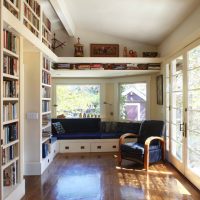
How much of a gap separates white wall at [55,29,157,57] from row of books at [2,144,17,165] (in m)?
3.40

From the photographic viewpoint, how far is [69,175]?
14.0ft

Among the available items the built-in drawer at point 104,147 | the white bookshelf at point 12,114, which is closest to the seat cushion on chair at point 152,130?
the built-in drawer at point 104,147

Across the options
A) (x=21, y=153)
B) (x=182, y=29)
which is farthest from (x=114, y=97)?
(x=21, y=153)

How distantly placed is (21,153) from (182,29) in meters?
3.39

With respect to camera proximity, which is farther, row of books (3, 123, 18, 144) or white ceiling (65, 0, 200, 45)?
white ceiling (65, 0, 200, 45)

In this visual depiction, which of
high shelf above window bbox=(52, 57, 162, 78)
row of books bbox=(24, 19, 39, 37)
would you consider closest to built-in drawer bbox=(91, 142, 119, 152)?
high shelf above window bbox=(52, 57, 162, 78)

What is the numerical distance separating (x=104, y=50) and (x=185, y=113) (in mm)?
2757

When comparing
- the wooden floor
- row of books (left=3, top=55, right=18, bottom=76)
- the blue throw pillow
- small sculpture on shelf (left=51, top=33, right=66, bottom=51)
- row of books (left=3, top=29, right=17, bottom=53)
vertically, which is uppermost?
small sculpture on shelf (left=51, top=33, right=66, bottom=51)

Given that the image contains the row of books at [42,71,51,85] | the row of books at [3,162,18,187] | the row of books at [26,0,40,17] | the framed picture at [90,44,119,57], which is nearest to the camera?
the row of books at [3,162,18,187]

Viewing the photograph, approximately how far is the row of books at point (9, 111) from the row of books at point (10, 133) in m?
0.10

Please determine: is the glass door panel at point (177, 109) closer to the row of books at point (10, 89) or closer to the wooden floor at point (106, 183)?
the wooden floor at point (106, 183)

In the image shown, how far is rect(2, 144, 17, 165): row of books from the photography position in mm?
2826

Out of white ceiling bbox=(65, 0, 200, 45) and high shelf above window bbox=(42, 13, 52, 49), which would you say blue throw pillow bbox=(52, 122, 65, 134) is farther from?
white ceiling bbox=(65, 0, 200, 45)

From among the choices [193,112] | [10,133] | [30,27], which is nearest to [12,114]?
[10,133]
